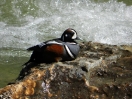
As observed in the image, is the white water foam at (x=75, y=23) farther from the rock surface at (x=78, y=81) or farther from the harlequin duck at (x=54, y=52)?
the rock surface at (x=78, y=81)

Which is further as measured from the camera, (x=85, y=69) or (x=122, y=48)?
(x=122, y=48)

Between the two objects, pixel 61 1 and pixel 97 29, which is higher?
pixel 61 1

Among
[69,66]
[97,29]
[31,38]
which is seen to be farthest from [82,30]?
[69,66]

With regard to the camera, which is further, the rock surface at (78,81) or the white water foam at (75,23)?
the white water foam at (75,23)

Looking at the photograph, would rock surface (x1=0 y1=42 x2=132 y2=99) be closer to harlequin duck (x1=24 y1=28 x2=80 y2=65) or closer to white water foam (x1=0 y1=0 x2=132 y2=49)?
harlequin duck (x1=24 y1=28 x2=80 y2=65)

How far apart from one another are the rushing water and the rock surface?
10.9 ft

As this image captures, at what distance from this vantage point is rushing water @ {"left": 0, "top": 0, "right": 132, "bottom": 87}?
28.3 feet

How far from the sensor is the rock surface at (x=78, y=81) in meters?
3.79

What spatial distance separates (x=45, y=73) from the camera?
4.06 meters

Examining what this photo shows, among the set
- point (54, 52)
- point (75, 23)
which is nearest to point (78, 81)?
point (54, 52)

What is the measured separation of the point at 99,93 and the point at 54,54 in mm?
1086

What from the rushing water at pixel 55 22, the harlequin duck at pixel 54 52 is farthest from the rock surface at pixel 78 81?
the rushing water at pixel 55 22

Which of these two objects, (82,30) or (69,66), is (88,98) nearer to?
(69,66)

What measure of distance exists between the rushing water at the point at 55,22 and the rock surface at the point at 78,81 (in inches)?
130
